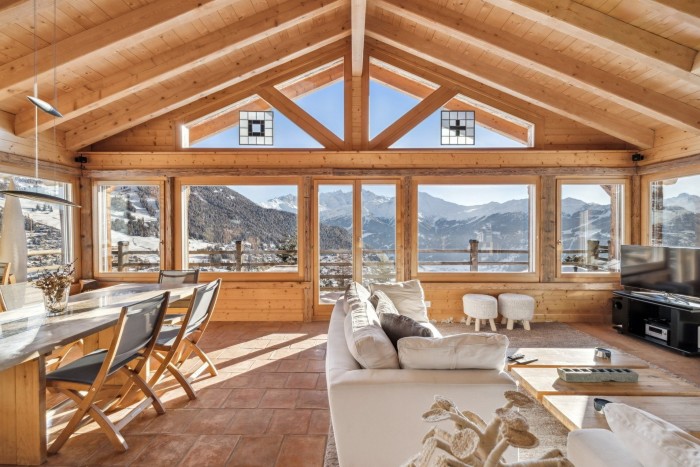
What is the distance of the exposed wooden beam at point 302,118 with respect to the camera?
17.4 ft

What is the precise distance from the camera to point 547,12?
321 centimetres

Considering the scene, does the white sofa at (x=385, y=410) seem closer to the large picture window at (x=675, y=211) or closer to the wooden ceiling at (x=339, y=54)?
the wooden ceiling at (x=339, y=54)

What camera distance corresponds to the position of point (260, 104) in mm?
5422

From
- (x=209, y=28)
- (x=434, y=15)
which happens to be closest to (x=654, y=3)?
(x=434, y=15)

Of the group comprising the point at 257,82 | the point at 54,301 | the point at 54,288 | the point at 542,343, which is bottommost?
the point at 542,343

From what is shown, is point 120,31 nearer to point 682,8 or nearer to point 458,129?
point 458,129

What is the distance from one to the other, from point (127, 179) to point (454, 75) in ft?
17.5

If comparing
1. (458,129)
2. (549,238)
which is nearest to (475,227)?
(549,238)

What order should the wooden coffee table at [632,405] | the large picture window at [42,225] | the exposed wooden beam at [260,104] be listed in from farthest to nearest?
the exposed wooden beam at [260,104]
the large picture window at [42,225]
the wooden coffee table at [632,405]

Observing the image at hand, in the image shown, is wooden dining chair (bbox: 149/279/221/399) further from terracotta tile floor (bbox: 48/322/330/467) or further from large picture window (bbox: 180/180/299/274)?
large picture window (bbox: 180/180/299/274)

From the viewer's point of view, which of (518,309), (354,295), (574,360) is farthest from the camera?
(518,309)

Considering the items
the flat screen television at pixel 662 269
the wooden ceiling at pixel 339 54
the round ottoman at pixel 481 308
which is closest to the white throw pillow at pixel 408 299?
the round ottoman at pixel 481 308

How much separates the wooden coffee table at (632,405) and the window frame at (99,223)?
5.30 m

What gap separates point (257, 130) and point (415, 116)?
248 centimetres
